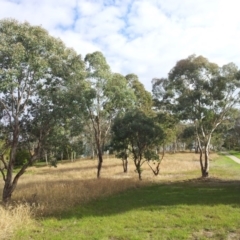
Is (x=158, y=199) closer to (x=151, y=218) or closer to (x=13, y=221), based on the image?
(x=151, y=218)

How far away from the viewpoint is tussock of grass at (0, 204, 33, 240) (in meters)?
9.73

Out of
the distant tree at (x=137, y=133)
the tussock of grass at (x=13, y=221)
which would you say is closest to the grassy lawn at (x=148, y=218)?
the tussock of grass at (x=13, y=221)

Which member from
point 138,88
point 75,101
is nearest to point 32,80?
point 75,101

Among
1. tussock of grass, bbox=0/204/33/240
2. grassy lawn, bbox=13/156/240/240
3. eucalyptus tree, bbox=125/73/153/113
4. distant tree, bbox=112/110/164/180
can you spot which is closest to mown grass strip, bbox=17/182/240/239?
grassy lawn, bbox=13/156/240/240

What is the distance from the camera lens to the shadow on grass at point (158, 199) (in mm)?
13242

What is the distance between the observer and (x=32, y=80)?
46.6 feet

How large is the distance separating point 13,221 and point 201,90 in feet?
60.3

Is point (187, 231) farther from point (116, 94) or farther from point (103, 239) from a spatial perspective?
point (116, 94)

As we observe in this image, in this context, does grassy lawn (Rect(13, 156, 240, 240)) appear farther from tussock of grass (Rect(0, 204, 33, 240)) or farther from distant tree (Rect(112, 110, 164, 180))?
distant tree (Rect(112, 110, 164, 180))

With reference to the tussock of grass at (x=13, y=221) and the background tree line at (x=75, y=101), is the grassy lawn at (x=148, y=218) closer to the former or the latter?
the tussock of grass at (x=13, y=221)

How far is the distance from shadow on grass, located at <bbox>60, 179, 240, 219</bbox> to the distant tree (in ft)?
16.3

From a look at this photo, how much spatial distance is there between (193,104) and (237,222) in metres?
14.7

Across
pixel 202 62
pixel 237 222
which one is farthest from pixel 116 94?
pixel 237 222

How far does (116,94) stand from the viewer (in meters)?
23.5
